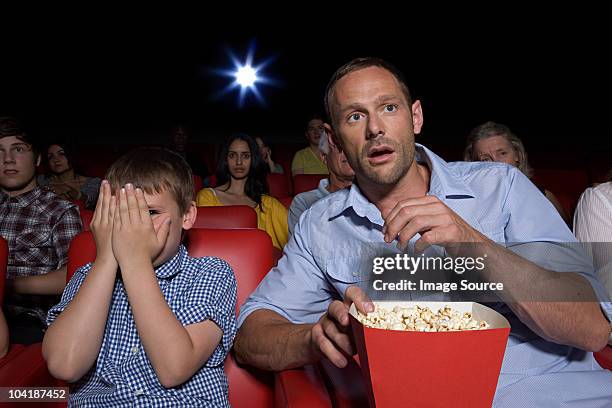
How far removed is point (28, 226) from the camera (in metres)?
1.66

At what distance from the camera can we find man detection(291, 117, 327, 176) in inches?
156

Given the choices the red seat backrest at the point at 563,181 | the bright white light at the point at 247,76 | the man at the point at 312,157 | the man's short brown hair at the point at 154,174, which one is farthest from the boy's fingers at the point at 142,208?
the bright white light at the point at 247,76

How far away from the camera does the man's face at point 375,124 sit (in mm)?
1003

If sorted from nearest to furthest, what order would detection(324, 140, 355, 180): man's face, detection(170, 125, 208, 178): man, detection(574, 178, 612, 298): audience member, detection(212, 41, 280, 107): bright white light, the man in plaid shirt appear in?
detection(574, 178, 612, 298): audience member, the man in plaid shirt, detection(324, 140, 355, 180): man's face, detection(170, 125, 208, 178): man, detection(212, 41, 280, 107): bright white light

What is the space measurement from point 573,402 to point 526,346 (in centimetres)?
11

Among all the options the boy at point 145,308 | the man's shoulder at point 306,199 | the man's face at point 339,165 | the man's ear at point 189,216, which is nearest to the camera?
the boy at point 145,308

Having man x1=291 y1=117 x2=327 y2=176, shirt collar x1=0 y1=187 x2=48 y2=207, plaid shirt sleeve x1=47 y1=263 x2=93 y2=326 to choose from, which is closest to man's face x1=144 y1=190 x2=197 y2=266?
plaid shirt sleeve x1=47 y1=263 x2=93 y2=326

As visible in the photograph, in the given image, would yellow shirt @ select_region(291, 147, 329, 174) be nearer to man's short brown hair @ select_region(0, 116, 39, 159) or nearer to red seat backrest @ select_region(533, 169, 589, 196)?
red seat backrest @ select_region(533, 169, 589, 196)

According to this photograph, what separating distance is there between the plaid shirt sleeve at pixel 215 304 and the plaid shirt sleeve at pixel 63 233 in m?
0.76

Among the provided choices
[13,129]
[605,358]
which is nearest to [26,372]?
[13,129]

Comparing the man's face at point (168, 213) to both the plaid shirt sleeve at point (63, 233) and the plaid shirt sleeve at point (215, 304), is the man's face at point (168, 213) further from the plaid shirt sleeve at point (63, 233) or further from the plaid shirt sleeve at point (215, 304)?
the plaid shirt sleeve at point (63, 233)

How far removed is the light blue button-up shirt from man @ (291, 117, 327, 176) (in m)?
2.81

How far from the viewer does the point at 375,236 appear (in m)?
1.02

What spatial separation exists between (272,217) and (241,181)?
0.45m
